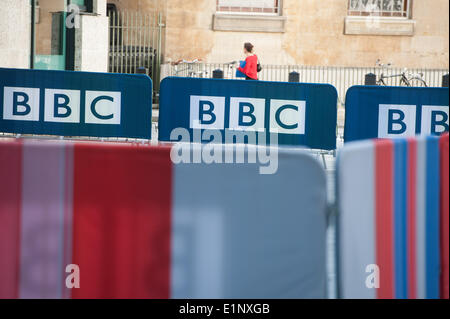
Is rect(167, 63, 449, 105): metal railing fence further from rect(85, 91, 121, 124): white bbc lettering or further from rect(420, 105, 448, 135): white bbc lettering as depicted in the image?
rect(420, 105, 448, 135): white bbc lettering

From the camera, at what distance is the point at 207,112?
37.7ft

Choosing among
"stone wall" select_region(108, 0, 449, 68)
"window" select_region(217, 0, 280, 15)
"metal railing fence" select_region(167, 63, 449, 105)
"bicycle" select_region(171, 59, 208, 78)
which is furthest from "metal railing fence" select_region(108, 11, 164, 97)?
"window" select_region(217, 0, 280, 15)

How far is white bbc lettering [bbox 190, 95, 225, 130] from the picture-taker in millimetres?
11422

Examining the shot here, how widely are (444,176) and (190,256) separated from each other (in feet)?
4.47

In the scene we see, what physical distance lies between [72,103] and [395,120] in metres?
4.35

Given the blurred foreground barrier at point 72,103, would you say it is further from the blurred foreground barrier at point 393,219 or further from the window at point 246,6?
the window at point 246,6

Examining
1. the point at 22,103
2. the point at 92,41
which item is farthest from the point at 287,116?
the point at 92,41

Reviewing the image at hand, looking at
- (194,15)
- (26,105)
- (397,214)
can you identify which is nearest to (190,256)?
(397,214)

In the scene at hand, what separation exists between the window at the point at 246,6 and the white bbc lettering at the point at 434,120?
59.6 ft

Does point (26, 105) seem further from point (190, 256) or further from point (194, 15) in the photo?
point (194, 15)

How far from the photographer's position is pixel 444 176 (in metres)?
4.34

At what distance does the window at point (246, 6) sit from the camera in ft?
93.9

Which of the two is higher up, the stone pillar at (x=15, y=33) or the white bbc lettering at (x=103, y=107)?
the stone pillar at (x=15, y=33)

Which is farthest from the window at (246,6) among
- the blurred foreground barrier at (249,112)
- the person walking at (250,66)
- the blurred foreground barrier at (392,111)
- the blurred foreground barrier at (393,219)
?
the blurred foreground barrier at (393,219)
